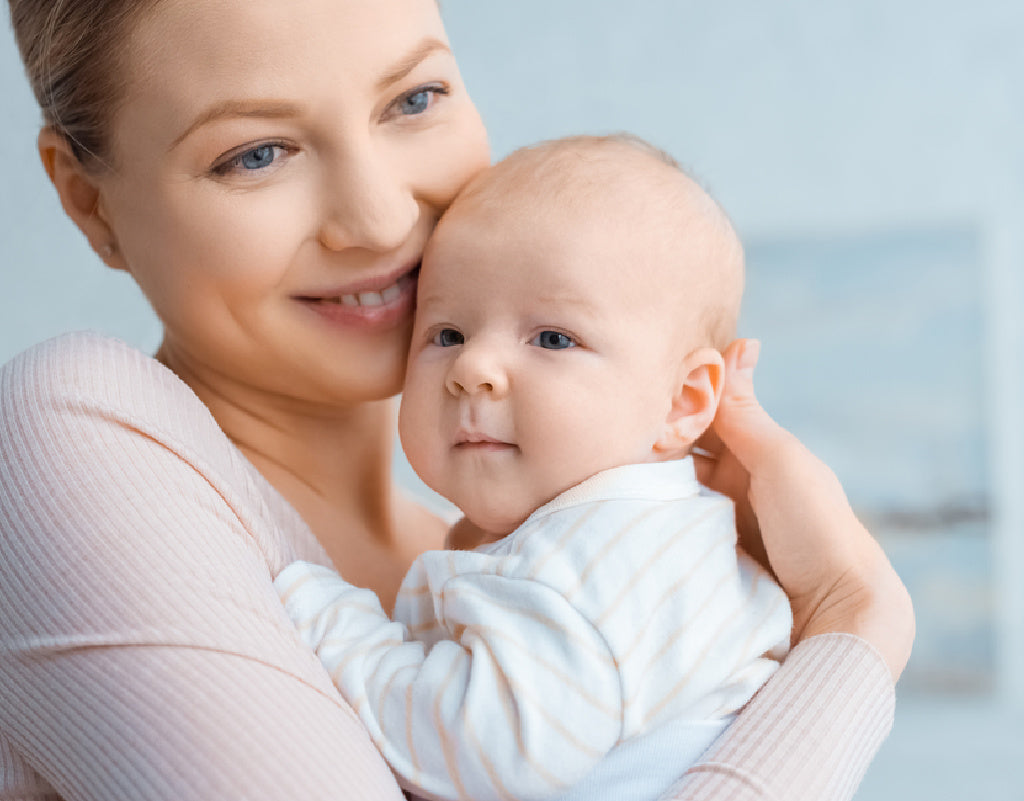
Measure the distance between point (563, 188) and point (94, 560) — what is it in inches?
21.7

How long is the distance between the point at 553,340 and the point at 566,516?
0.18 metres

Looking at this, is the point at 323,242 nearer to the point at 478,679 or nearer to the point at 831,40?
the point at 478,679

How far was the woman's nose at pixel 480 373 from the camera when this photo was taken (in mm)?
1005

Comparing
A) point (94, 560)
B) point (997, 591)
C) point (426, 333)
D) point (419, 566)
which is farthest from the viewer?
point (997, 591)

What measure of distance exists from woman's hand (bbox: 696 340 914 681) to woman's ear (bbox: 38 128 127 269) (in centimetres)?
70

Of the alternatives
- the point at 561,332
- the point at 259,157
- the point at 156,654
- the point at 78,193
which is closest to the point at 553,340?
the point at 561,332

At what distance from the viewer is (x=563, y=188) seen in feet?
3.53

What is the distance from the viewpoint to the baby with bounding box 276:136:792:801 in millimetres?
871

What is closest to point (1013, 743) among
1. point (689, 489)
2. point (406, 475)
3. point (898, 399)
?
point (898, 399)

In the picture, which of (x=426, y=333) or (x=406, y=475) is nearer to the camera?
(x=426, y=333)

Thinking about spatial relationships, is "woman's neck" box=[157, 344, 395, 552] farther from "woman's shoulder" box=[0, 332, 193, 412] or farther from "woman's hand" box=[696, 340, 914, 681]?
"woman's hand" box=[696, 340, 914, 681]

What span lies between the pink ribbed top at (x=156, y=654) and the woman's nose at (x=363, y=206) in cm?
25

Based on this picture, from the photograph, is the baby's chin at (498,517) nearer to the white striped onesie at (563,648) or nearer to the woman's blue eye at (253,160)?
the white striped onesie at (563,648)

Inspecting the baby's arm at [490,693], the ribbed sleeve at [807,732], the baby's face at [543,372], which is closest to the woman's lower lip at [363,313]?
the baby's face at [543,372]
